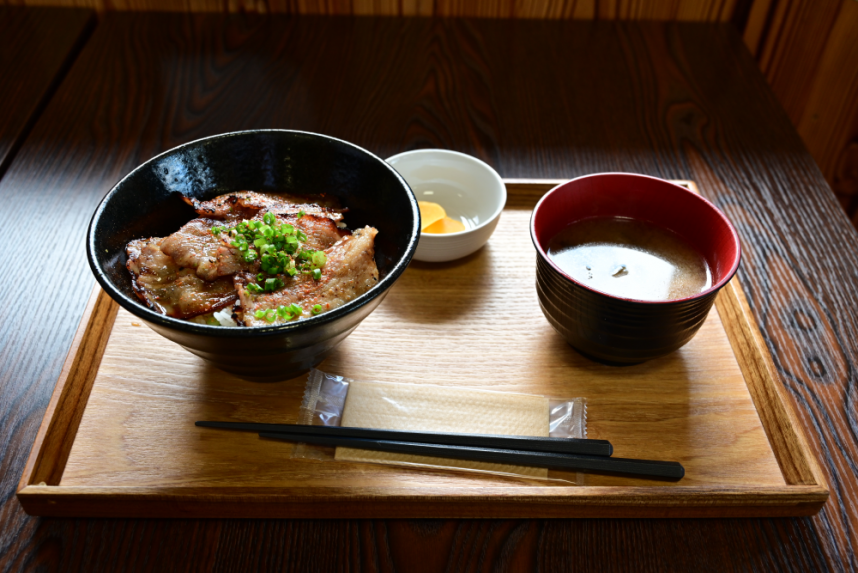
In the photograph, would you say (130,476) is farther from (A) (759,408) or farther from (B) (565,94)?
(B) (565,94)

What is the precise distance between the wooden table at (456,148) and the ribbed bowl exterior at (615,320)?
0.34 metres

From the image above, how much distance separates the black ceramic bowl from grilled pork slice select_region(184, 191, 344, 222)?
3 cm

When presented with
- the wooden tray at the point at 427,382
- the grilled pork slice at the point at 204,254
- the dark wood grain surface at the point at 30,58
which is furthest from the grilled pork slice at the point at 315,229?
the dark wood grain surface at the point at 30,58

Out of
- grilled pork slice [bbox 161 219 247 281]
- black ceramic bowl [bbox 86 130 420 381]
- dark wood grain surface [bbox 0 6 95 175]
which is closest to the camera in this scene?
black ceramic bowl [bbox 86 130 420 381]

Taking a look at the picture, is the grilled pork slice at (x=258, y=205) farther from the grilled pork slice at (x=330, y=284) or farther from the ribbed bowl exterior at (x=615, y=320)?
the ribbed bowl exterior at (x=615, y=320)

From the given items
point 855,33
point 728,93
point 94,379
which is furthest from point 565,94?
point 94,379

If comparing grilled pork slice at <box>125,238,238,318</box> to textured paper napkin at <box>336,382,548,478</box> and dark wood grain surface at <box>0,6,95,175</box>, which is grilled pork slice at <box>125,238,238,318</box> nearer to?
textured paper napkin at <box>336,382,548,478</box>

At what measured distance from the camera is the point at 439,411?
129 cm

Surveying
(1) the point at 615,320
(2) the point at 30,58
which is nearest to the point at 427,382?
(1) the point at 615,320

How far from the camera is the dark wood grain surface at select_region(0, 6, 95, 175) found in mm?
2244

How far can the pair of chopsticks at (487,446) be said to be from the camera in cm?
117

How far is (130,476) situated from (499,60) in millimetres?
2155

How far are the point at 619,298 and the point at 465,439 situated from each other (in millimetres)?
399

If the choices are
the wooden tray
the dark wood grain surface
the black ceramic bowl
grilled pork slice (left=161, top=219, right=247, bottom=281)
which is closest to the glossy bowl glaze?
the wooden tray
